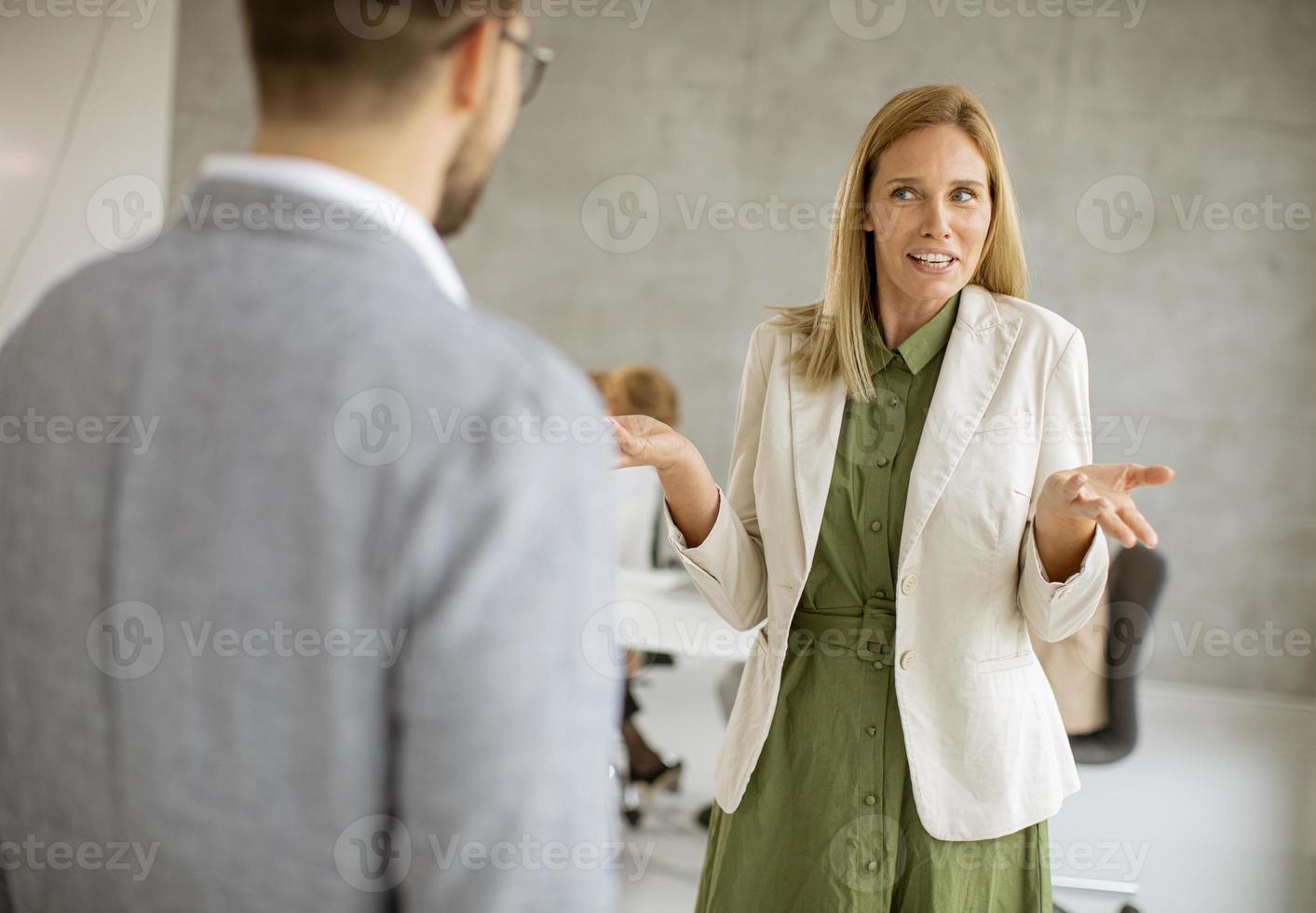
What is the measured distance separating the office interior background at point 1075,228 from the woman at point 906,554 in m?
2.99

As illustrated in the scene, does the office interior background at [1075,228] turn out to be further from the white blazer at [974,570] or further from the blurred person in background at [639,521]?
the white blazer at [974,570]

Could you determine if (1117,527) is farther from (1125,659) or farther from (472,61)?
(1125,659)

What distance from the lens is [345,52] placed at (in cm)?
66

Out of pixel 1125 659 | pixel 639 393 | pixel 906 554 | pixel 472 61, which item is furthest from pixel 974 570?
pixel 639 393

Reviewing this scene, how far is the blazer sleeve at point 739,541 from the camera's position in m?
1.53

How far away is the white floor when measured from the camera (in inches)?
127

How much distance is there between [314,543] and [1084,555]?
3.42 feet

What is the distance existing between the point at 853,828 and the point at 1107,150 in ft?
15.6

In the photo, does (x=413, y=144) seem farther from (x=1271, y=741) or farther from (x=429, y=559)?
(x=1271, y=741)

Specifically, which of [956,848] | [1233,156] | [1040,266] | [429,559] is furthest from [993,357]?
[1233,156]

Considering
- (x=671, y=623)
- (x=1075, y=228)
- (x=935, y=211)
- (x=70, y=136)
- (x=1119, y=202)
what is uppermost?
(x=1119, y=202)

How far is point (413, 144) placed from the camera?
69 cm

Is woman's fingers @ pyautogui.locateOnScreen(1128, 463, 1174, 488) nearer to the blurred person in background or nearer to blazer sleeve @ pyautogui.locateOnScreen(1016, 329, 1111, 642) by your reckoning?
blazer sleeve @ pyautogui.locateOnScreen(1016, 329, 1111, 642)

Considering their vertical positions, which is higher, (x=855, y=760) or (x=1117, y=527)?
(x=1117, y=527)
